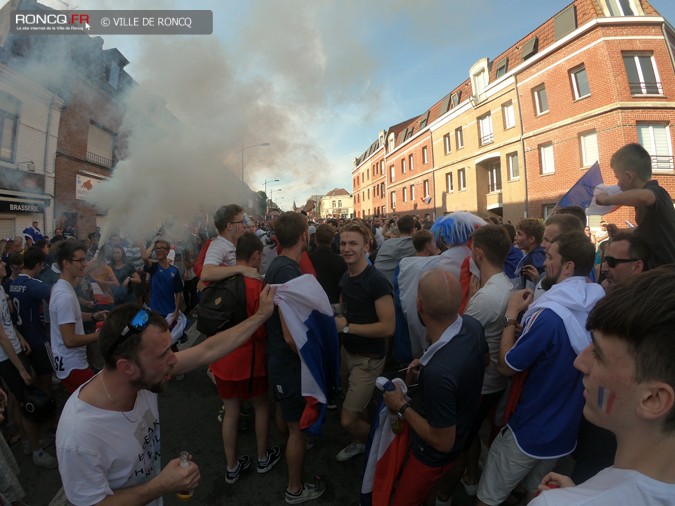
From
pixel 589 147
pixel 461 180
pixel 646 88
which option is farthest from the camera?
pixel 461 180

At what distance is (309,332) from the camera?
2617mm

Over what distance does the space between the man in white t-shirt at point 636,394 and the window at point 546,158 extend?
18.7 m

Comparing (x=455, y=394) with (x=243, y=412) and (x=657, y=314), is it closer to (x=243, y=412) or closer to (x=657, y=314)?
(x=657, y=314)

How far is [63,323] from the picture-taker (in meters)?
2.99

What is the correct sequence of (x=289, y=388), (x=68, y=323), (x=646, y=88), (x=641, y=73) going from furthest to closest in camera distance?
(x=641, y=73)
(x=646, y=88)
(x=68, y=323)
(x=289, y=388)

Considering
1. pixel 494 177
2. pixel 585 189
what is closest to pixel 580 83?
pixel 494 177

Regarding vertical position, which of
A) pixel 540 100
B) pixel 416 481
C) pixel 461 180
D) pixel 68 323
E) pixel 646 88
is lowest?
pixel 416 481

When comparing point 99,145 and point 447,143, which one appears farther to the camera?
point 447,143

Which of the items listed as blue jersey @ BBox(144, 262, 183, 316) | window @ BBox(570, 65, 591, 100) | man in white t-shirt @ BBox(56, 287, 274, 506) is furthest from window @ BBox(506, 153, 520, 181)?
man in white t-shirt @ BBox(56, 287, 274, 506)

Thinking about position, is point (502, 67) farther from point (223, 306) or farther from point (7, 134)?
point (7, 134)

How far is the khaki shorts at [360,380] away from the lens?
2879 mm

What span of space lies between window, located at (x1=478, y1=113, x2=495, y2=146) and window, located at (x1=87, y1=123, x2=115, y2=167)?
20.6m

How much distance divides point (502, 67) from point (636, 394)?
76.0 ft

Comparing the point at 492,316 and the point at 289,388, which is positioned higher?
the point at 492,316
